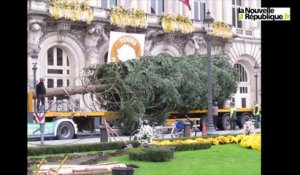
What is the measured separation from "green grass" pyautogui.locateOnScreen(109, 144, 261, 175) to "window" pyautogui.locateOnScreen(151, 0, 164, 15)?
979 inches

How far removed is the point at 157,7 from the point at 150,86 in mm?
18731

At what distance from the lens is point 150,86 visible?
24250 mm

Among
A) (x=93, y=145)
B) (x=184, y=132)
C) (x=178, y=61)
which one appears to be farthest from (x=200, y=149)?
(x=178, y=61)

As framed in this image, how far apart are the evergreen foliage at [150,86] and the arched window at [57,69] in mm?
8153

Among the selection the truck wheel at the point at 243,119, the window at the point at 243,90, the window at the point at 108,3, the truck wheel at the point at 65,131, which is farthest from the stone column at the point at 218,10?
the truck wheel at the point at 65,131

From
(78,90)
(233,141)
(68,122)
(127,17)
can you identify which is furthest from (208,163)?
(127,17)

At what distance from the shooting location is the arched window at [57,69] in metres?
34.8

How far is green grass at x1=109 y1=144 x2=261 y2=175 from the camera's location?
12.5 metres

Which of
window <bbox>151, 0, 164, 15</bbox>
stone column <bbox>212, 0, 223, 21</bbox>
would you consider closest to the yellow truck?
window <bbox>151, 0, 164, 15</bbox>

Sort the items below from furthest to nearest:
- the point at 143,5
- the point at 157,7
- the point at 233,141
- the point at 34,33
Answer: the point at 157,7, the point at 143,5, the point at 34,33, the point at 233,141

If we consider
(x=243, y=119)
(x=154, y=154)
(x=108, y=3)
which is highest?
(x=108, y=3)

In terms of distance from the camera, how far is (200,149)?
18078 millimetres

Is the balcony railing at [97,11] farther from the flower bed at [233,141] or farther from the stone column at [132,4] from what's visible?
the flower bed at [233,141]

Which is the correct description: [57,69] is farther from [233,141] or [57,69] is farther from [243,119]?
[233,141]
